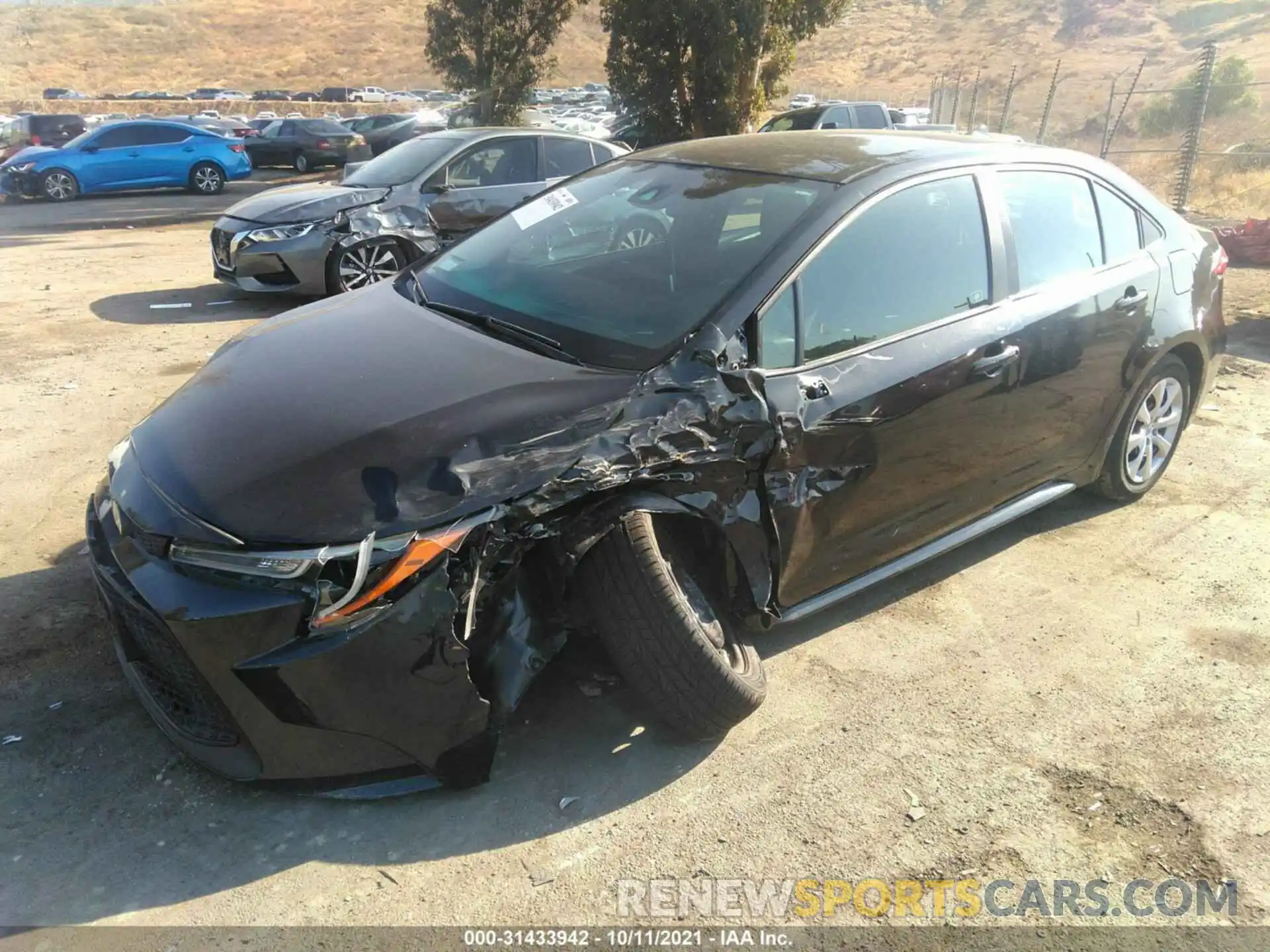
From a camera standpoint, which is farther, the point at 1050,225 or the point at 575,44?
the point at 575,44

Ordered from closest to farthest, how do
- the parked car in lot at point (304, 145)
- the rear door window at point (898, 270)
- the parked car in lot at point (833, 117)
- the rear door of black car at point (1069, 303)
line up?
the rear door window at point (898, 270), the rear door of black car at point (1069, 303), the parked car in lot at point (833, 117), the parked car in lot at point (304, 145)

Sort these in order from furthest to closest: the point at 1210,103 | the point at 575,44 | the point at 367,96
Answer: the point at 575,44, the point at 367,96, the point at 1210,103

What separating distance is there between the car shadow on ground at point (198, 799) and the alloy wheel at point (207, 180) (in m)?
18.6

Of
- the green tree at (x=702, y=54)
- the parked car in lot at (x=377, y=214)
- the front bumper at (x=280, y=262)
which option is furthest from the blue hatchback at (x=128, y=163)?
the front bumper at (x=280, y=262)

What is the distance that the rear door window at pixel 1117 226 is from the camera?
425 cm

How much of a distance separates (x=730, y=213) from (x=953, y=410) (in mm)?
1083

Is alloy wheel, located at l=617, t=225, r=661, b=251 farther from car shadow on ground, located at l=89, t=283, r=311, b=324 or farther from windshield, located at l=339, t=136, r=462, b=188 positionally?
car shadow on ground, located at l=89, t=283, r=311, b=324

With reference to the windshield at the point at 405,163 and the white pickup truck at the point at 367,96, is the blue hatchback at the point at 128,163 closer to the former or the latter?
the windshield at the point at 405,163

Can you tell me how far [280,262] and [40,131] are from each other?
2100 cm

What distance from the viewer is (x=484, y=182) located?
8.77 metres

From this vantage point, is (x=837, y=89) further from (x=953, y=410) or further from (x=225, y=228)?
(x=953, y=410)

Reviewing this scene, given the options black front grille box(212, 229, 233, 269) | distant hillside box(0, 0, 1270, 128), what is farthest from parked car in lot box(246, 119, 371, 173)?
distant hillside box(0, 0, 1270, 128)

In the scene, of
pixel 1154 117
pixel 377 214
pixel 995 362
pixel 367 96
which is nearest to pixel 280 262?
pixel 377 214

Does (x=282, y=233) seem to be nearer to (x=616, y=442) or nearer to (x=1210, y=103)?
(x=616, y=442)
